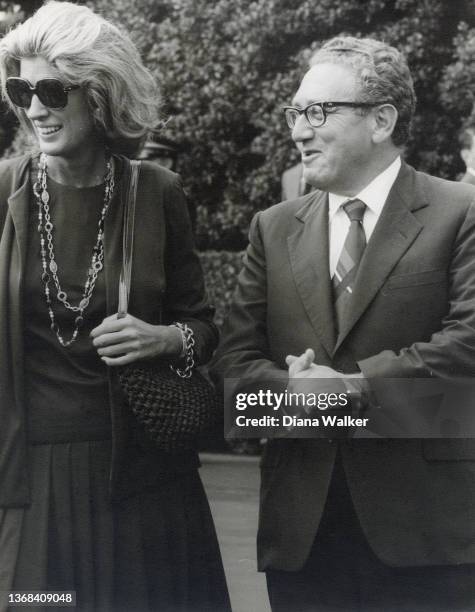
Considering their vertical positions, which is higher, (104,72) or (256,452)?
(104,72)

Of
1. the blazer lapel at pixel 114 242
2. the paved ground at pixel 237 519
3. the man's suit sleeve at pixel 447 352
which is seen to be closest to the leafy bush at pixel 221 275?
the paved ground at pixel 237 519

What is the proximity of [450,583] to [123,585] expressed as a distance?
83cm

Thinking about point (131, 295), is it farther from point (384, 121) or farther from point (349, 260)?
point (384, 121)

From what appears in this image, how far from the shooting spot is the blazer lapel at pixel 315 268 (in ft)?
9.48

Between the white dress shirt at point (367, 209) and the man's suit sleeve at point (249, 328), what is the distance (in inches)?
8.3

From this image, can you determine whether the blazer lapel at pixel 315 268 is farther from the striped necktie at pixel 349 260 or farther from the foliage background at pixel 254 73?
the foliage background at pixel 254 73

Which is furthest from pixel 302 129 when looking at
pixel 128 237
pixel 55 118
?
pixel 55 118

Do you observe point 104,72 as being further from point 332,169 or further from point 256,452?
point 256,452

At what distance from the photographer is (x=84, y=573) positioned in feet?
9.55

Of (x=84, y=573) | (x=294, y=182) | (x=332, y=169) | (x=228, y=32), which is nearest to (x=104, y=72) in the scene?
(x=332, y=169)

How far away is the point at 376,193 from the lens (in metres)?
2.97

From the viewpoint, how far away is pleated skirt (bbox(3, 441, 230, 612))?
2881mm

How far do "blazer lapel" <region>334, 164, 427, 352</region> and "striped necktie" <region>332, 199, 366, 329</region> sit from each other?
38mm

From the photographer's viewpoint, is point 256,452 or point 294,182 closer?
point 294,182
